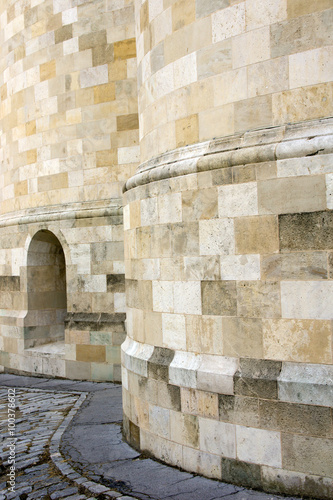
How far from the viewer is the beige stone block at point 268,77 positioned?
Answer: 447 centimetres

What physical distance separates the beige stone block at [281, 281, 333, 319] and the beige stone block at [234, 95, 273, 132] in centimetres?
139

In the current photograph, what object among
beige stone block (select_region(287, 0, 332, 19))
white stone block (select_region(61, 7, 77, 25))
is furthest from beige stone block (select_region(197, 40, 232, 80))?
white stone block (select_region(61, 7, 77, 25))

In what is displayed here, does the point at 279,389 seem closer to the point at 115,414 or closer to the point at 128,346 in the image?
the point at 128,346

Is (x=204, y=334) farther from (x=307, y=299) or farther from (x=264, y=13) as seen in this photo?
(x=264, y=13)

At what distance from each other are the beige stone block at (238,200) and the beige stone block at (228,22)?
1368 millimetres

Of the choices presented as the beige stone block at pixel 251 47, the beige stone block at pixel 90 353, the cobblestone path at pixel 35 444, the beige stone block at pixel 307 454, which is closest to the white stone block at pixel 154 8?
the beige stone block at pixel 251 47

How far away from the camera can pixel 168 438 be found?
4.97m

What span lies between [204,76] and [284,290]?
2114mm

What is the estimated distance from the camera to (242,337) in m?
4.54

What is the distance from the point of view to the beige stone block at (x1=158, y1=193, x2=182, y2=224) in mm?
5020

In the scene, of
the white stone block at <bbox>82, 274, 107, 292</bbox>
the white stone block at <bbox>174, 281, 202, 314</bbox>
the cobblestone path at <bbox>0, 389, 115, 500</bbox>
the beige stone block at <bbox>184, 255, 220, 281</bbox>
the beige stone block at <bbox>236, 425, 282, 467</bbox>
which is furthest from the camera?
the white stone block at <bbox>82, 274, 107, 292</bbox>

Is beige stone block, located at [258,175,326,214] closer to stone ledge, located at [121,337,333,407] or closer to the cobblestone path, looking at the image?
stone ledge, located at [121,337,333,407]

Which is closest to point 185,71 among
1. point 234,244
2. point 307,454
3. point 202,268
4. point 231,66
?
point 231,66

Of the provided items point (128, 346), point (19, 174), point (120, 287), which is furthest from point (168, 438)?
point (19, 174)
